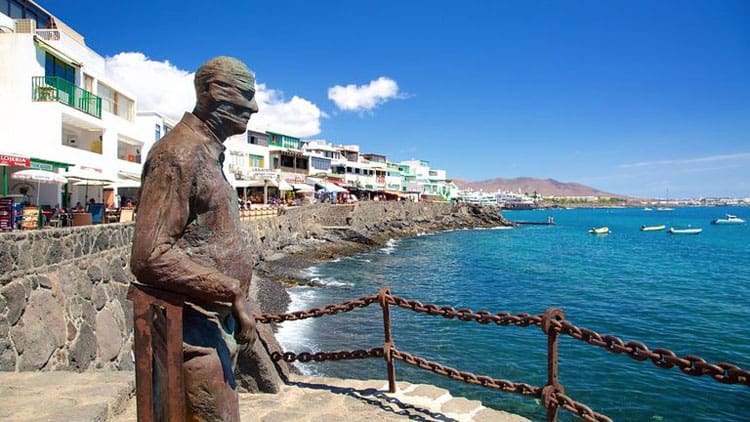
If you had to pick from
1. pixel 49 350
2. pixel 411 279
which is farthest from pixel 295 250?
pixel 49 350

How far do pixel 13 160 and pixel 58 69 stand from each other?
7.99m

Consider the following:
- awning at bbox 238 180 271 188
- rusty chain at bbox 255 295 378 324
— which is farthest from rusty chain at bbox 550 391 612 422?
Answer: awning at bbox 238 180 271 188

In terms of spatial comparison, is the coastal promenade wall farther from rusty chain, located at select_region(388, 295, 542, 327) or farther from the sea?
the sea

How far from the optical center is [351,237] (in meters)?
38.4

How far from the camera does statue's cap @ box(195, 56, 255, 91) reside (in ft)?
7.72

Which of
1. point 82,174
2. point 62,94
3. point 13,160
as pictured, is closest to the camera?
point 13,160

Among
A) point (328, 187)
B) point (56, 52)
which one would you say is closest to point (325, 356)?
point (56, 52)

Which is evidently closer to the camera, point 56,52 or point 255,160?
point 56,52

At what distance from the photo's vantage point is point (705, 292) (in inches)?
928

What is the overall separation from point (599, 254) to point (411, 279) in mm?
22858

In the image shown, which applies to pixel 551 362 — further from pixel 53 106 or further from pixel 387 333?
pixel 53 106

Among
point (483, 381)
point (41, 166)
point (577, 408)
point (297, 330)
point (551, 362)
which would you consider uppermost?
point (41, 166)

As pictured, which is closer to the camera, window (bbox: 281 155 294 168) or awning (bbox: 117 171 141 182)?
awning (bbox: 117 171 141 182)

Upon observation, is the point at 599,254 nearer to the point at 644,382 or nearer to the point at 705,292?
the point at 705,292
